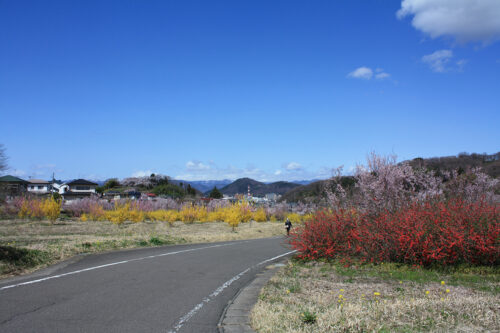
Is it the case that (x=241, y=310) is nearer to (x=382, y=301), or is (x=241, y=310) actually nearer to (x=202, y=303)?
(x=202, y=303)

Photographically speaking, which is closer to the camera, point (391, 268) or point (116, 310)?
point (116, 310)

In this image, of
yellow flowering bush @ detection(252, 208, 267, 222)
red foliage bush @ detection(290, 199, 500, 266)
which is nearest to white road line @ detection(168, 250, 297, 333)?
red foliage bush @ detection(290, 199, 500, 266)

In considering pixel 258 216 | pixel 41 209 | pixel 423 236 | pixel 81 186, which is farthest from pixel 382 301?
pixel 81 186

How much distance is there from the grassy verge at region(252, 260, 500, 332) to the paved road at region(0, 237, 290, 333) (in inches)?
42.4

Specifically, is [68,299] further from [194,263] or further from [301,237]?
[301,237]

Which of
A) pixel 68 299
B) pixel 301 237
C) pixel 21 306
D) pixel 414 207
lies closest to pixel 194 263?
pixel 301 237

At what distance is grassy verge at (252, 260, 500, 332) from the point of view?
15.5 feet

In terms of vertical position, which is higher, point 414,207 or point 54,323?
point 414,207

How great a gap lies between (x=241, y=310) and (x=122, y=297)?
228 cm

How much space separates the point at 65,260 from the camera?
36.0 feet

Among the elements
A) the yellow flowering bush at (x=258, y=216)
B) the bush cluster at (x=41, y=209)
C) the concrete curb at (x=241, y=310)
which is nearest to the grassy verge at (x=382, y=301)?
the concrete curb at (x=241, y=310)

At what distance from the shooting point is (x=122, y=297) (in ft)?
21.8

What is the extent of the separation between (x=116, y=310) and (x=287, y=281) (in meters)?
A: 3.97

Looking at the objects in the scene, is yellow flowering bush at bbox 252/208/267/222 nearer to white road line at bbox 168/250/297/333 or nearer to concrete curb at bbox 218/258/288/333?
white road line at bbox 168/250/297/333
